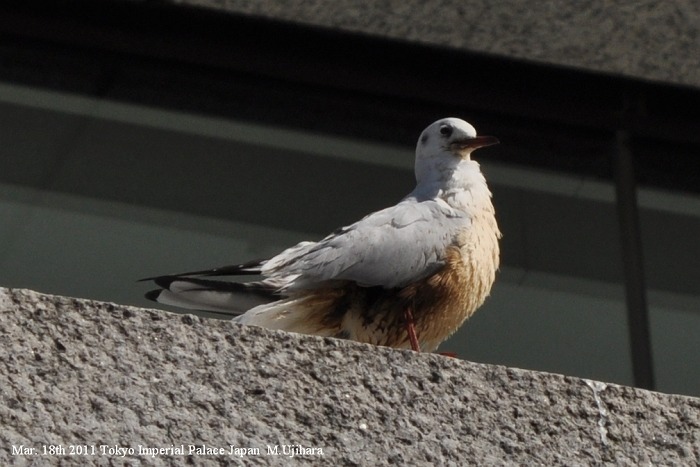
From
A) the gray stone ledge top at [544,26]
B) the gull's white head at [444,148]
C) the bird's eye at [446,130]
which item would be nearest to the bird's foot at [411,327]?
the gull's white head at [444,148]

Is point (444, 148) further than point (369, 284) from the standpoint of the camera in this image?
Yes

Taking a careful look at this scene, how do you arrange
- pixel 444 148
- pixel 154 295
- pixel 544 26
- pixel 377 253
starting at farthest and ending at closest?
pixel 544 26 < pixel 444 148 < pixel 154 295 < pixel 377 253

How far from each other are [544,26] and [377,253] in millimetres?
2465

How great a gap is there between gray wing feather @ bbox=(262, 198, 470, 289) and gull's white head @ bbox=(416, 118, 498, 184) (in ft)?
1.37

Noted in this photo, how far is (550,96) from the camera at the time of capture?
651 cm

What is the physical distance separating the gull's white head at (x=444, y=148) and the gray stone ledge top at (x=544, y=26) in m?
1.52

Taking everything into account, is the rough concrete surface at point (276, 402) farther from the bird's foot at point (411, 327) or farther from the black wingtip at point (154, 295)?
the black wingtip at point (154, 295)

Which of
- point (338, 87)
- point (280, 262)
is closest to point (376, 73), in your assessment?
point (338, 87)

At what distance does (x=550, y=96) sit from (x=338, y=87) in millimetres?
880

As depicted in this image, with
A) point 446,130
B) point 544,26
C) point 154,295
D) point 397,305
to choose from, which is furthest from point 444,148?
point 544,26

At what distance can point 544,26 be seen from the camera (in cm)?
623

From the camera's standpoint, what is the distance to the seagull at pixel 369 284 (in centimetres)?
404

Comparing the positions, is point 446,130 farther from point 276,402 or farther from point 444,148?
point 276,402

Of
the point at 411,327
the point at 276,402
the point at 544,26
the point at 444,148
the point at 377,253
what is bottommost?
the point at 276,402
